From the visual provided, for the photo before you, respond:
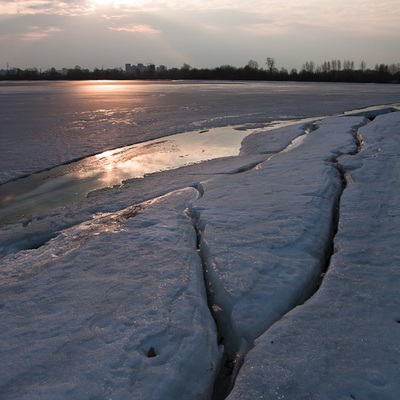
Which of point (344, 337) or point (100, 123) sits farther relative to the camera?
point (100, 123)

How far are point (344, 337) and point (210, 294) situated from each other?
0.99 metres

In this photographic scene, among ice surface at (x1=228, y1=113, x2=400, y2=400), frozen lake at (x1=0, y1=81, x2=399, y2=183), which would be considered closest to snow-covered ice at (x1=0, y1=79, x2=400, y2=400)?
ice surface at (x1=228, y1=113, x2=400, y2=400)

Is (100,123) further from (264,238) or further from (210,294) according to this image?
(210,294)

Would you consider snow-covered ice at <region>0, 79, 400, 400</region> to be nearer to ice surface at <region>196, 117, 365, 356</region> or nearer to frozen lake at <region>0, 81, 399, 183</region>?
ice surface at <region>196, 117, 365, 356</region>

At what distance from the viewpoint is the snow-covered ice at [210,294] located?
216 centimetres

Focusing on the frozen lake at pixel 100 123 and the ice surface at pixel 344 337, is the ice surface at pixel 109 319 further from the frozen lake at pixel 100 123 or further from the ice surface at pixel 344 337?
the frozen lake at pixel 100 123

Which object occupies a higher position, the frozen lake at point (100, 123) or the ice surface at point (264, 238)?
the frozen lake at point (100, 123)

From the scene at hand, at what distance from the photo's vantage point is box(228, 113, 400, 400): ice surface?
206cm

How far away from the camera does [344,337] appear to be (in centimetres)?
238

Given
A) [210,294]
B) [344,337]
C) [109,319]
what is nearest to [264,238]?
[210,294]

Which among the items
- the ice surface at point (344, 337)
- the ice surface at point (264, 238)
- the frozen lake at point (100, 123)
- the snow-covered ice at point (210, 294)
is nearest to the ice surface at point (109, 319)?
the snow-covered ice at point (210, 294)

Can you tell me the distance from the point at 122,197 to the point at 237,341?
309 cm

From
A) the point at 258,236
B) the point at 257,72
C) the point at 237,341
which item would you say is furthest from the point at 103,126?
the point at 257,72

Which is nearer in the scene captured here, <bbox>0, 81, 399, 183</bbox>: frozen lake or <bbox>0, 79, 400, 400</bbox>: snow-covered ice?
<bbox>0, 79, 400, 400</bbox>: snow-covered ice
